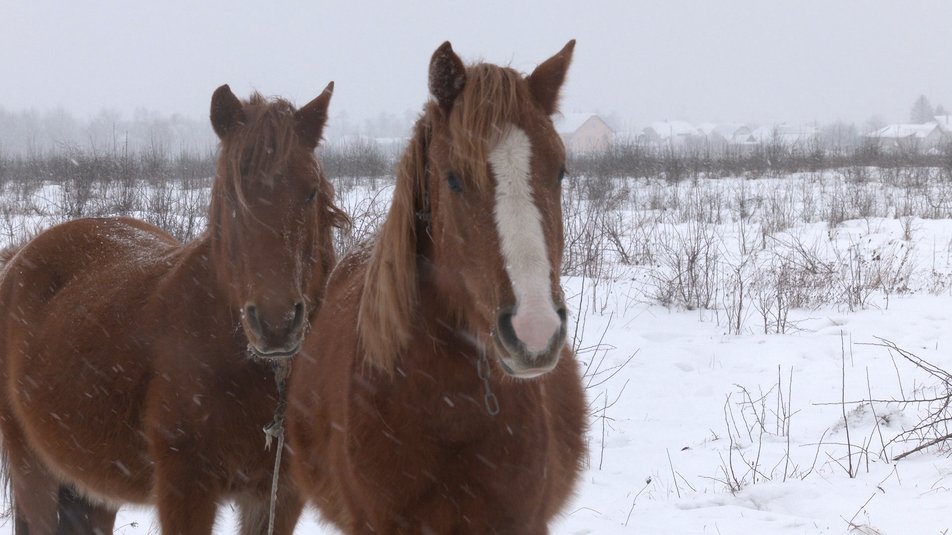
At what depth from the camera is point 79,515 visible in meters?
3.98

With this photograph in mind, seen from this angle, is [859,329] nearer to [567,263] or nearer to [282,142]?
[567,263]

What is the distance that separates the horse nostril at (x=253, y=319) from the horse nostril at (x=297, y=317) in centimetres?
10

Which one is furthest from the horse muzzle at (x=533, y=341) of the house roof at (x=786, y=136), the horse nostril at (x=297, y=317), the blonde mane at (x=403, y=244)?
the house roof at (x=786, y=136)

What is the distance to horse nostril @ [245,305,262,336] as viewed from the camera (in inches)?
93.4

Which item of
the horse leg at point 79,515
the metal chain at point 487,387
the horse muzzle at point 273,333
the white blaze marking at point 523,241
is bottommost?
the horse leg at point 79,515

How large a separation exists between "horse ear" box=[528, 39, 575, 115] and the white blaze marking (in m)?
0.29

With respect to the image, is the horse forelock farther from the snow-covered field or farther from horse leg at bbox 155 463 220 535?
the snow-covered field

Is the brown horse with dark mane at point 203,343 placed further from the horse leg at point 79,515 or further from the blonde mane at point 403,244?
the horse leg at point 79,515

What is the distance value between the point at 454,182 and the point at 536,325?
1.61ft

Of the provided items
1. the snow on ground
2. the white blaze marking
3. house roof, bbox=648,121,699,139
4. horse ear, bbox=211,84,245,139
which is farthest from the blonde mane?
house roof, bbox=648,121,699,139

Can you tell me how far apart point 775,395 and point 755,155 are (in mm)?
24281

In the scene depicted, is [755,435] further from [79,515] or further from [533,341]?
[79,515]

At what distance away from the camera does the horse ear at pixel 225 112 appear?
8.88 ft

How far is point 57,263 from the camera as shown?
372 centimetres
